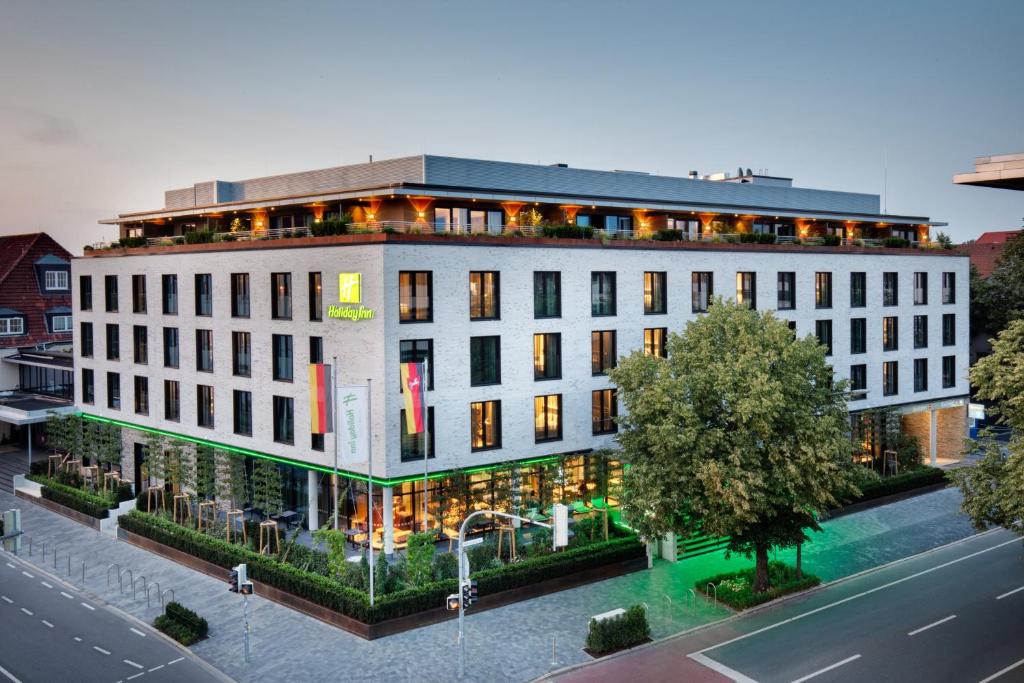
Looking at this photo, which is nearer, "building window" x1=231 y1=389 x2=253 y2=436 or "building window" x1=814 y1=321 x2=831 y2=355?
"building window" x1=231 y1=389 x2=253 y2=436

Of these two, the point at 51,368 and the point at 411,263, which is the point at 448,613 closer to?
the point at 411,263

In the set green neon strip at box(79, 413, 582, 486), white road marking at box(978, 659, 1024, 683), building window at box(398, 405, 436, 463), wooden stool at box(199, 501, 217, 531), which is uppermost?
building window at box(398, 405, 436, 463)

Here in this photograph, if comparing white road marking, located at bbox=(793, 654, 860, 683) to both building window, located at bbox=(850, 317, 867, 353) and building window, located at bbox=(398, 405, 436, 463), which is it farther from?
building window, located at bbox=(850, 317, 867, 353)

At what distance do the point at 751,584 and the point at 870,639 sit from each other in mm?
6029

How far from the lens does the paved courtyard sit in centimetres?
3008

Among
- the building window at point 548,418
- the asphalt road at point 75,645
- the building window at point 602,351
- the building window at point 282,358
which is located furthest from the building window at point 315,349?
the asphalt road at point 75,645

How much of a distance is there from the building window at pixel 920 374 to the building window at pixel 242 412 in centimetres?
4310

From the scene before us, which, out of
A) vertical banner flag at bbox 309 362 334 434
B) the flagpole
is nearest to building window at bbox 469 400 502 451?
the flagpole

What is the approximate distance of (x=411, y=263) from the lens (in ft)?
128

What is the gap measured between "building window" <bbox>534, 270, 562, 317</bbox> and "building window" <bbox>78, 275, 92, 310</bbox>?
32.0m

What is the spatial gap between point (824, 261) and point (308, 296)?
3187 cm

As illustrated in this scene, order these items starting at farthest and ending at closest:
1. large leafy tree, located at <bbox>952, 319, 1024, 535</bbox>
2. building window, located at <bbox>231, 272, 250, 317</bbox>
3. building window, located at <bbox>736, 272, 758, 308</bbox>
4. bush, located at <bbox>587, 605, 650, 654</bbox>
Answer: building window, located at <bbox>736, 272, 758, 308</bbox>, building window, located at <bbox>231, 272, 250, 317</bbox>, bush, located at <bbox>587, 605, 650, 654</bbox>, large leafy tree, located at <bbox>952, 319, 1024, 535</bbox>

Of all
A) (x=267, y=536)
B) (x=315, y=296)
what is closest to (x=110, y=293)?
(x=315, y=296)

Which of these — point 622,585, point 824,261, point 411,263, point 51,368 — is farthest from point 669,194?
point 51,368
